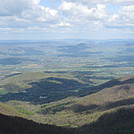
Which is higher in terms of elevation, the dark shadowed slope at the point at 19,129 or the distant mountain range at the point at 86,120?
the dark shadowed slope at the point at 19,129

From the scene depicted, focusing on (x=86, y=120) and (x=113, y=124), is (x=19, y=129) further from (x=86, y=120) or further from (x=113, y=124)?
(x=86, y=120)

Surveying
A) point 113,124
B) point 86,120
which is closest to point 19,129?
point 113,124

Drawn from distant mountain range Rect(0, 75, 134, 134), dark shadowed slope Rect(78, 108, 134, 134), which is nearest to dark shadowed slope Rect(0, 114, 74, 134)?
distant mountain range Rect(0, 75, 134, 134)

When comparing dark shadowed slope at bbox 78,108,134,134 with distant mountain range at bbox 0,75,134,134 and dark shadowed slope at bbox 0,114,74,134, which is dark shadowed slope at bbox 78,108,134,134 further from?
dark shadowed slope at bbox 0,114,74,134

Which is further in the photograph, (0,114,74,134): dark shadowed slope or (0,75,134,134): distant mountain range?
(0,75,134,134): distant mountain range

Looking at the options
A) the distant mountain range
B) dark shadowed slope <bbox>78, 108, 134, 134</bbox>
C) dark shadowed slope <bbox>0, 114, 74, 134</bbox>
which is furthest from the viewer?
dark shadowed slope <bbox>78, 108, 134, 134</bbox>

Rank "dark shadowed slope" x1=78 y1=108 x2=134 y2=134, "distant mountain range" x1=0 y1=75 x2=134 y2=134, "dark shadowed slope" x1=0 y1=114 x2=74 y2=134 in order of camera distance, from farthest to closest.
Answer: "dark shadowed slope" x1=78 y1=108 x2=134 y2=134 < "distant mountain range" x1=0 y1=75 x2=134 y2=134 < "dark shadowed slope" x1=0 y1=114 x2=74 y2=134

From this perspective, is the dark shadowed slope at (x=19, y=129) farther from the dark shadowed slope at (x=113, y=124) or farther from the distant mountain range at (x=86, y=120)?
the dark shadowed slope at (x=113, y=124)

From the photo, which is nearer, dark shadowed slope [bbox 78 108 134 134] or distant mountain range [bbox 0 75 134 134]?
distant mountain range [bbox 0 75 134 134]

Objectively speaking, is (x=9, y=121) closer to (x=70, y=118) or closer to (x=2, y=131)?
(x=2, y=131)

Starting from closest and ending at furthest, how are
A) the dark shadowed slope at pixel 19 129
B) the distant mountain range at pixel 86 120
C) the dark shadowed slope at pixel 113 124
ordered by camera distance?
the dark shadowed slope at pixel 19 129 < the distant mountain range at pixel 86 120 < the dark shadowed slope at pixel 113 124

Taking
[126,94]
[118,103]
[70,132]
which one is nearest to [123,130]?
[70,132]

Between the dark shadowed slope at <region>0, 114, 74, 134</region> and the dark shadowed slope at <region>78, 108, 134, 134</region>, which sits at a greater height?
the dark shadowed slope at <region>0, 114, 74, 134</region>

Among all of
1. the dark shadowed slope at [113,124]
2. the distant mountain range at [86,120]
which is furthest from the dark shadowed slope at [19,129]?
the dark shadowed slope at [113,124]
